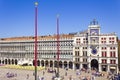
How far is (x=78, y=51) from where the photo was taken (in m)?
59.9

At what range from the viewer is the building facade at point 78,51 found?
55969mm

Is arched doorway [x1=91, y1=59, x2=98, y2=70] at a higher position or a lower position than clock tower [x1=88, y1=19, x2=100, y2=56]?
lower

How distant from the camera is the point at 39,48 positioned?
67.4 m

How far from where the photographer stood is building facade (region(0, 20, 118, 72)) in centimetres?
5597

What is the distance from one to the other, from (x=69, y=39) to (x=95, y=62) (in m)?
10.1

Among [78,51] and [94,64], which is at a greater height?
[78,51]

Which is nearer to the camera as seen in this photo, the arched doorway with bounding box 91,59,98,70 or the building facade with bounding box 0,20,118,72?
the building facade with bounding box 0,20,118,72

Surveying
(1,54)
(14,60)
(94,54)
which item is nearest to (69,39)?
(94,54)

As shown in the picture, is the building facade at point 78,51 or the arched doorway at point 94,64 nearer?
the building facade at point 78,51

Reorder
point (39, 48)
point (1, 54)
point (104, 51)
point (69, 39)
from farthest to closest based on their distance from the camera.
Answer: point (1, 54)
point (39, 48)
point (69, 39)
point (104, 51)

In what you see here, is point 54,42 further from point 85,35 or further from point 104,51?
point 104,51

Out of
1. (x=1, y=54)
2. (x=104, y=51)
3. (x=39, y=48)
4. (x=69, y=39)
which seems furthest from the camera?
(x=1, y=54)

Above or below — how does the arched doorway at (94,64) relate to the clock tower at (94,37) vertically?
below

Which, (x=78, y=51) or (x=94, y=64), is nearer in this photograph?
(x=94, y=64)
